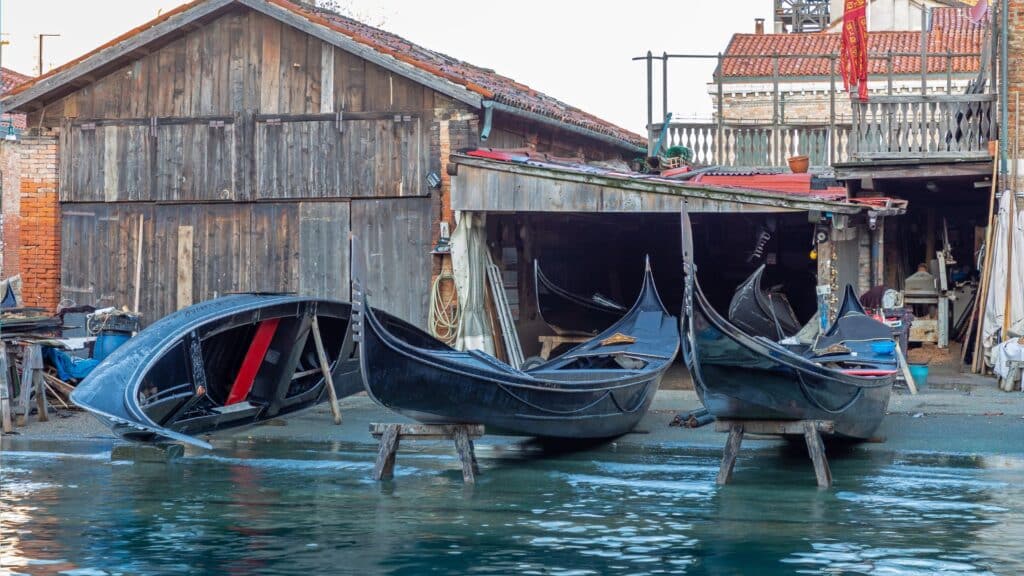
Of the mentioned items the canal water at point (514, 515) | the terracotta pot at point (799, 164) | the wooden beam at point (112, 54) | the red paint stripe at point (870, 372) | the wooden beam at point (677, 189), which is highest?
the wooden beam at point (112, 54)

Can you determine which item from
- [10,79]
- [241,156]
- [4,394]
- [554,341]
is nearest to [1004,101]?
[554,341]

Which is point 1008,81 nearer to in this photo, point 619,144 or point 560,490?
point 619,144

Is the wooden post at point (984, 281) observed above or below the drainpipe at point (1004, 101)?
below

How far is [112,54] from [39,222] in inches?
92.7

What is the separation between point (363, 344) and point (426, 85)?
629 cm

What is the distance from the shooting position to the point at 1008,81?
16.3 metres

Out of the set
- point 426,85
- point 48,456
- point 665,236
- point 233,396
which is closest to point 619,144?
point 665,236

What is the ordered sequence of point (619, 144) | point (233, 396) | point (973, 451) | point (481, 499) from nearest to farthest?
point (481, 499), point (973, 451), point (233, 396), point (619, 144)

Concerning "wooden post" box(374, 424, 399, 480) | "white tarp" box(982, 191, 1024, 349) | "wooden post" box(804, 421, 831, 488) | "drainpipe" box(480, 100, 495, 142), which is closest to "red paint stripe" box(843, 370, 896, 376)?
"wooden post" box(804, 421, 831, 488)

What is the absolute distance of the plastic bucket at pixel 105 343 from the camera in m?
15.4

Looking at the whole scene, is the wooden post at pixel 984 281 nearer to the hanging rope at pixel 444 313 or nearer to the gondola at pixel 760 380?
the gondola at pixel 760 380

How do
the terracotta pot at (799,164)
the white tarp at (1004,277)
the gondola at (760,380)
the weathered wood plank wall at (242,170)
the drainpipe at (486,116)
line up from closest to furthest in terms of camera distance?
1. the gondola at (760,380)
2. the white tarp at (1004,277)
3. the drainpipe at (486,116)
4. the weathered wood plank wall at (242,170)
5. the terracotta pot at (799,164)

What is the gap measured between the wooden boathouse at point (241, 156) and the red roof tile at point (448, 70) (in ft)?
0.16

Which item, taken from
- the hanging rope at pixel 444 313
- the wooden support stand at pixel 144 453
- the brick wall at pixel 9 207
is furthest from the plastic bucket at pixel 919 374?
the brick wall at pixel 9 207
